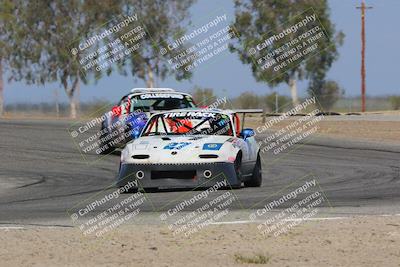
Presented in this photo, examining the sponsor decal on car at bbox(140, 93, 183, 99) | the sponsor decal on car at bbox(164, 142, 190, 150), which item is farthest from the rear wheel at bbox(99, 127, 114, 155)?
the sponsor decal on car at bbox(164, 142, 190, 150)

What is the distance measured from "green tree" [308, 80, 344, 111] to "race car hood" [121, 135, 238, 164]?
58695 mm

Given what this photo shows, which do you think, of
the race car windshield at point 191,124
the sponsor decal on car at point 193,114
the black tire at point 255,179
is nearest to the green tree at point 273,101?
the race car windshield at point 191,124

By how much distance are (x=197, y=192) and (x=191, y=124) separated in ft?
6.78

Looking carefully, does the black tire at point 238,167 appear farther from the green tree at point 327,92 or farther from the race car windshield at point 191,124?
the green tree at point 327,92

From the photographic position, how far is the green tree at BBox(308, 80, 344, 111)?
75887mm

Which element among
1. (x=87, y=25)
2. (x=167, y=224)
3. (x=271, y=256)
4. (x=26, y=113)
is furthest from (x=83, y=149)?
(x=87, y=25)

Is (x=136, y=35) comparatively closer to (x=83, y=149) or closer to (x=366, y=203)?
(x=83, y=149)

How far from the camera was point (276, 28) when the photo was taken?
85.6 m

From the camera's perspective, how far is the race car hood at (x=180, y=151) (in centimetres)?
1549

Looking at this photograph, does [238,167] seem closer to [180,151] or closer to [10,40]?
[180,151]

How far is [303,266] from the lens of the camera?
8.86 m

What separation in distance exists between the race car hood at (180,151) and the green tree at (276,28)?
6851 centimetres

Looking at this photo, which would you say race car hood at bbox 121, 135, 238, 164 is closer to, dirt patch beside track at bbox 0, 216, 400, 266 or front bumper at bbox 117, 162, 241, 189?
front bumper at bbox 117, 162, 241, 189

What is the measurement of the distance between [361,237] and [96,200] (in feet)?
17.6
